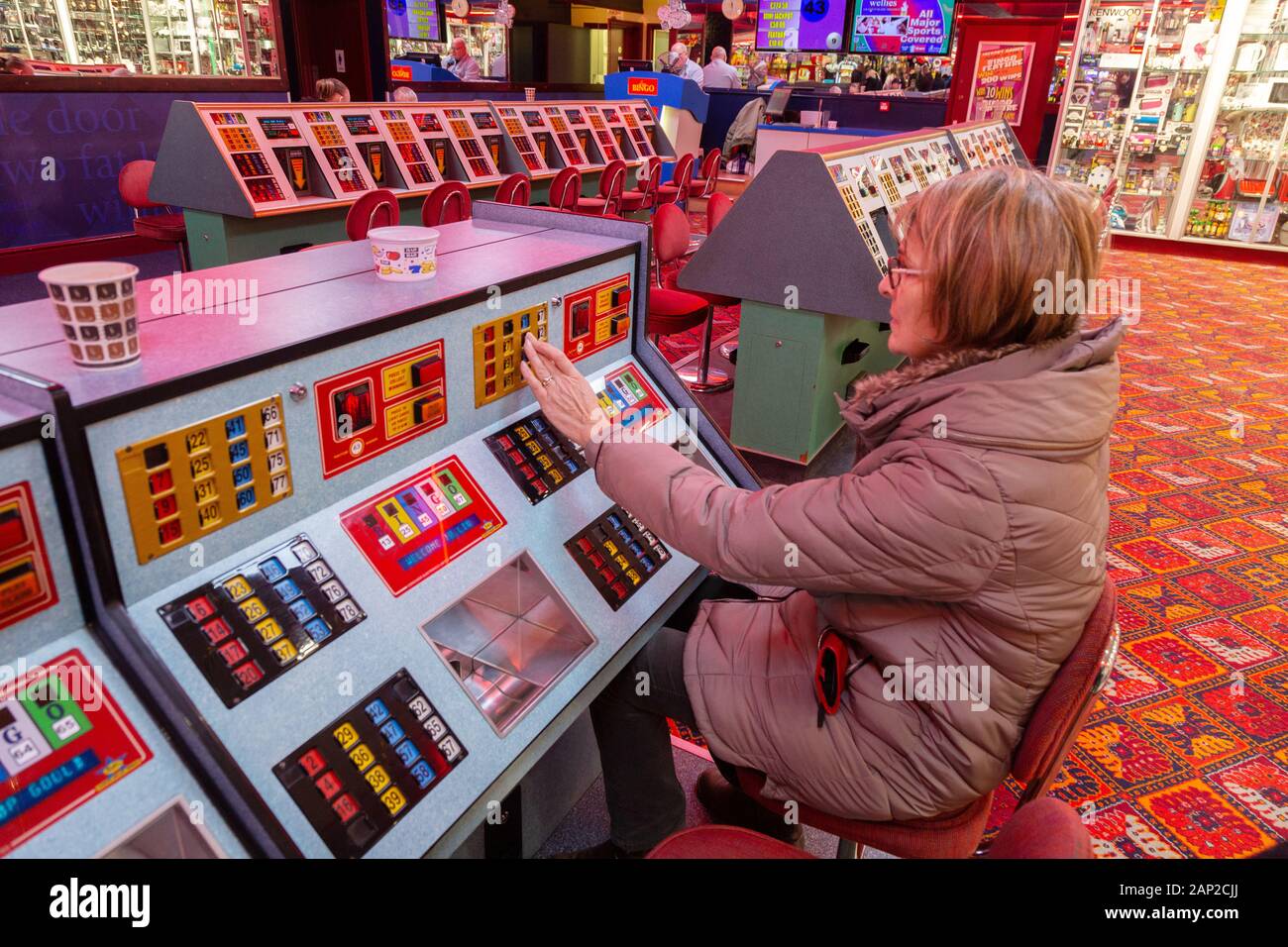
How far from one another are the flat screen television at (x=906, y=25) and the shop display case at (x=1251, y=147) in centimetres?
356

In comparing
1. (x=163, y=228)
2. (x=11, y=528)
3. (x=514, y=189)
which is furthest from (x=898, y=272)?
(x=163, y=228)

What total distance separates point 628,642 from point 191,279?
3.21ft

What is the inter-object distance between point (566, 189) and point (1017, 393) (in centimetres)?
568

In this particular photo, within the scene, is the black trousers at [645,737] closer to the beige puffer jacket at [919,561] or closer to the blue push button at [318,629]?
the beige puffer jacket at [919,561]

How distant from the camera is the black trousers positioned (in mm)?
1600

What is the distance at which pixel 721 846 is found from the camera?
1241mm

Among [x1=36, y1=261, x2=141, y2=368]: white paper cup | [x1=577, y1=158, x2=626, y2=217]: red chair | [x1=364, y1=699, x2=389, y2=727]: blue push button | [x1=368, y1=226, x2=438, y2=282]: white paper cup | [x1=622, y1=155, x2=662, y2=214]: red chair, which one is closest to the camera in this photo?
[x1=36, y1=261, x2=141, y2=368]: white paper cup

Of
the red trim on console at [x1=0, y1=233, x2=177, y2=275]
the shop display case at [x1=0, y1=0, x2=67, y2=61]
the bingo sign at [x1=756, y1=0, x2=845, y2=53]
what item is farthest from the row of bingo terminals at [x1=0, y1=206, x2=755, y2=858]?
the bingo sign at [x1=756, y1=0, x2=845, y2=53]

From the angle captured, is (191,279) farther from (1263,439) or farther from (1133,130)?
(1133,130)

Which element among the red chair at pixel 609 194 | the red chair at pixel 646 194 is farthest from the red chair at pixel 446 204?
the red chair at pixel 646 194

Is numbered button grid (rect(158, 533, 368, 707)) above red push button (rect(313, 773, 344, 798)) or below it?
above

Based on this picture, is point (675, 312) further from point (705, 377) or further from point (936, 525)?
point (936, 525)

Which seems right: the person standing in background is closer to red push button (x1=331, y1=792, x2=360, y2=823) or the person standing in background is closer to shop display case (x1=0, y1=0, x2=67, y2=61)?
shop display case (x1=0, y1=0, x2=67, y2=61)

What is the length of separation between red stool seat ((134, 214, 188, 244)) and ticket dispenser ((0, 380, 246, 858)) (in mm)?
5275
